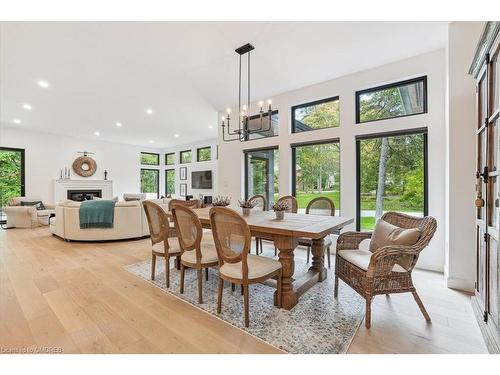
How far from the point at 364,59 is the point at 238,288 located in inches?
138

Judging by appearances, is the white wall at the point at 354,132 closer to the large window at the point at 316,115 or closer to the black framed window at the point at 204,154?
the large window at the point at 316,115

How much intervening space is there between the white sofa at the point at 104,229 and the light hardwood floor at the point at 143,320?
1.54m

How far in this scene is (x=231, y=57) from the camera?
10.9 feet

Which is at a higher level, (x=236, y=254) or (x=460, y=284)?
(x=236, y=254)

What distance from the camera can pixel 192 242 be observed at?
2.31 m

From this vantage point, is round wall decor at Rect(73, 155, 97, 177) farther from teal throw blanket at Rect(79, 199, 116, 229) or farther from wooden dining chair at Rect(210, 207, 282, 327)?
wooden dining chair at Rect(210, 207, 282, 327)

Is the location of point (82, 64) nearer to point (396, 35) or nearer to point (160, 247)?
point (160, 247)

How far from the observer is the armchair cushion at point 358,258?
2.01 metres

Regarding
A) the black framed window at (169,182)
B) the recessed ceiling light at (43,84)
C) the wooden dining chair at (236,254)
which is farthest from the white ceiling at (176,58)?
the black framed window at (169,182)

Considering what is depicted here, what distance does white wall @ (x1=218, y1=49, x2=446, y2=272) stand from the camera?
3146 millimetres

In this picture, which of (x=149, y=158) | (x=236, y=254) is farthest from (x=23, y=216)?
(x=236, y=254)

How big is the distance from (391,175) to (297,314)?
2.69 m

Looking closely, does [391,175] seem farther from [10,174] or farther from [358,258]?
[10,174]
